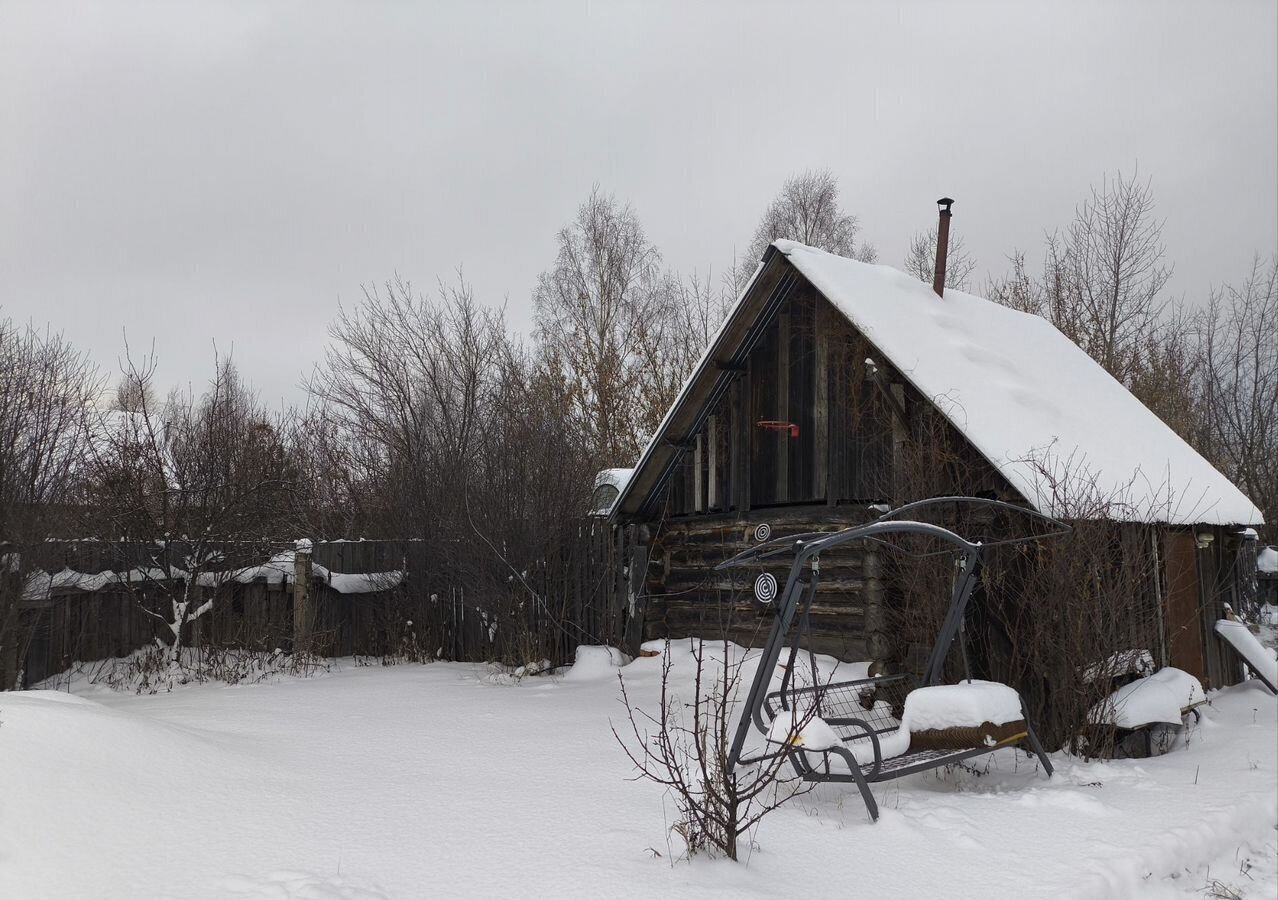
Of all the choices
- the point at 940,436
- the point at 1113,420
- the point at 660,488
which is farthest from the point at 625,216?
the point at 940,436

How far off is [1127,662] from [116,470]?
37.4ft

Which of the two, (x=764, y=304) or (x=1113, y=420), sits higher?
(x=764, y=304)

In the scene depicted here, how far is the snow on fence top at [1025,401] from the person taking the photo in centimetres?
860

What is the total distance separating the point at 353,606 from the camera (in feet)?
44.9

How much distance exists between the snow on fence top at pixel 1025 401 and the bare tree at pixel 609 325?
1346 cm

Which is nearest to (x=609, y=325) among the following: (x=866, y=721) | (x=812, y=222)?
(x=812, y=222)

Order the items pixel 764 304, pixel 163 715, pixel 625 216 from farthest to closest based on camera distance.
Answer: pixel 625 216
pixel 764 304
pixel 163 715

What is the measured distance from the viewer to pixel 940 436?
8844 millimetres

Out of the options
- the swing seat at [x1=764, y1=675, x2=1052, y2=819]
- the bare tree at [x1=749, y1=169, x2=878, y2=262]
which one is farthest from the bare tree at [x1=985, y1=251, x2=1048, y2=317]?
the swing seat at [x1=764, y1=675, x2=1052, y2=819]

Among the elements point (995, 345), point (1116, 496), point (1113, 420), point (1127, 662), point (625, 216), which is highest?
point (625, 216)

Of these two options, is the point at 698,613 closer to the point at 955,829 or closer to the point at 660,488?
the point at 660,488

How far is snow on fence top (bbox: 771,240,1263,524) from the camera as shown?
860 cm

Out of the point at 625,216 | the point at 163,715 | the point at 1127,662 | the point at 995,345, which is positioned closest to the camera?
the point at 1127,662

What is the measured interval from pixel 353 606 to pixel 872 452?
26.7 ft
